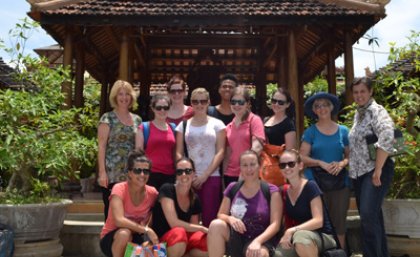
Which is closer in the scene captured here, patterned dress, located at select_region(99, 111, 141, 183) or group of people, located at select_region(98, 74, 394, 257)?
group of people, located at select_region(98, 74, 394, 257)

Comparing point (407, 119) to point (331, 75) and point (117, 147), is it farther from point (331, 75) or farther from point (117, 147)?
point (331, 75)

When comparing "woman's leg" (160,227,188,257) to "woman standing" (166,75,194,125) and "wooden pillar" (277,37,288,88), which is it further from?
"wooden pillar" (277,37,288,88)

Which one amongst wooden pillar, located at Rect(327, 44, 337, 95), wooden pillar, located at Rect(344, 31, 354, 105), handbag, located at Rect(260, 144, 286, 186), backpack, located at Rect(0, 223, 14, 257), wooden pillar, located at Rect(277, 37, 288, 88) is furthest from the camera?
wooden pillar, located at Rect(277, 37, 288, 88)

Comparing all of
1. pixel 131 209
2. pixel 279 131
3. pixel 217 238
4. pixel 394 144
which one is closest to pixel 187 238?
pixel 217 238

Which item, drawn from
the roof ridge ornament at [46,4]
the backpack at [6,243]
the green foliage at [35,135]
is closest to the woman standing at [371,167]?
the green foliage at [35,135]

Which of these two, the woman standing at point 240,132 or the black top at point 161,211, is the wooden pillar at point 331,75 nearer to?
the woman standing at point 240,132

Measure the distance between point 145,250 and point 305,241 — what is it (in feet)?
4.32

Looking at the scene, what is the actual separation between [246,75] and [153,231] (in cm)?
968

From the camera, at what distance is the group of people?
12.2 ft

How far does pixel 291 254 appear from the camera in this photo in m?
3.57

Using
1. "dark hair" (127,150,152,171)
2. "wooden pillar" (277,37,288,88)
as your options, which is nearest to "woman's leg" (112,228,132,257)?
"dark hair" (127,150,152,171)

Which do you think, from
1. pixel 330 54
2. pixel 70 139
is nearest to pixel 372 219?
pixel 70 139

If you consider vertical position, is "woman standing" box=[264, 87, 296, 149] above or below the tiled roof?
below

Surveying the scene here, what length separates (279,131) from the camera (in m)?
4.25
